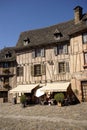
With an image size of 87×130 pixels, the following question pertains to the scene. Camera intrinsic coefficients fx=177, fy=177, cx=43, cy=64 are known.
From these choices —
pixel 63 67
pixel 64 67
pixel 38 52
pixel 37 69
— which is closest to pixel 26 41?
pixel 38 52

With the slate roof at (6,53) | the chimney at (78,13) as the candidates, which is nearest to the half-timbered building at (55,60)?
the chimney at (78,13)

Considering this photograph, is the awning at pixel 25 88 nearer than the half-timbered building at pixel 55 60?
No

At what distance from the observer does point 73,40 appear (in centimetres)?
2177

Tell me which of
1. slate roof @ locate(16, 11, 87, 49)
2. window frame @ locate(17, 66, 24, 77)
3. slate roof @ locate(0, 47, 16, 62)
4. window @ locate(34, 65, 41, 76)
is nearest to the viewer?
slate roof @ locate(16, 11, 87, 49)

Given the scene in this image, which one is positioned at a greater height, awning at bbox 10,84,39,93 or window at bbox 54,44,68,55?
window at bbox 54,44,68,55

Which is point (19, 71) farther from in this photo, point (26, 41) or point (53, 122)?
point (53, 122)

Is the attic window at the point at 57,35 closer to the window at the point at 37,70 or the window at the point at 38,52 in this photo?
the window at the point at 38,52

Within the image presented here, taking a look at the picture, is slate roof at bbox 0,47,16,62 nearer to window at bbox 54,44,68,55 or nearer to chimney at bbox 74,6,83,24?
window at bbox 54,44,68,55

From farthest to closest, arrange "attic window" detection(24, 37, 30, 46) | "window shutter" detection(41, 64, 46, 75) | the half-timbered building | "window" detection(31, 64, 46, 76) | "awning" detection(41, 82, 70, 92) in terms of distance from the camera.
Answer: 1. "attic window" detection(24, 37, 30, 46)
2. "window" detection(31, 64, 46, 76)
3. "window shutter" detection(41, 64, 46, 75)
4. the half-timbered building
5. "awning" detection(41, 82, 70, 92)

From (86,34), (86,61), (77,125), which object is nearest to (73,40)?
(86,34)

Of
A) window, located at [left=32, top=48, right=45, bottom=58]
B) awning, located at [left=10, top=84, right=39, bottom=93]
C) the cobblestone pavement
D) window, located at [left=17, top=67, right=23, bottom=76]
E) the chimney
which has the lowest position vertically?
the cobblestone pavement

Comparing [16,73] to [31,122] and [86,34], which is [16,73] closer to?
[86,34]

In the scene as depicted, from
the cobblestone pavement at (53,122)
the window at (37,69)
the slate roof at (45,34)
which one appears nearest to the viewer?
the cobblestone pavement at (53,122)

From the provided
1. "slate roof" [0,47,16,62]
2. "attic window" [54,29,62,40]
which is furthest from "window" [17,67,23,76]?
"attic window" [54,29,62,40]
